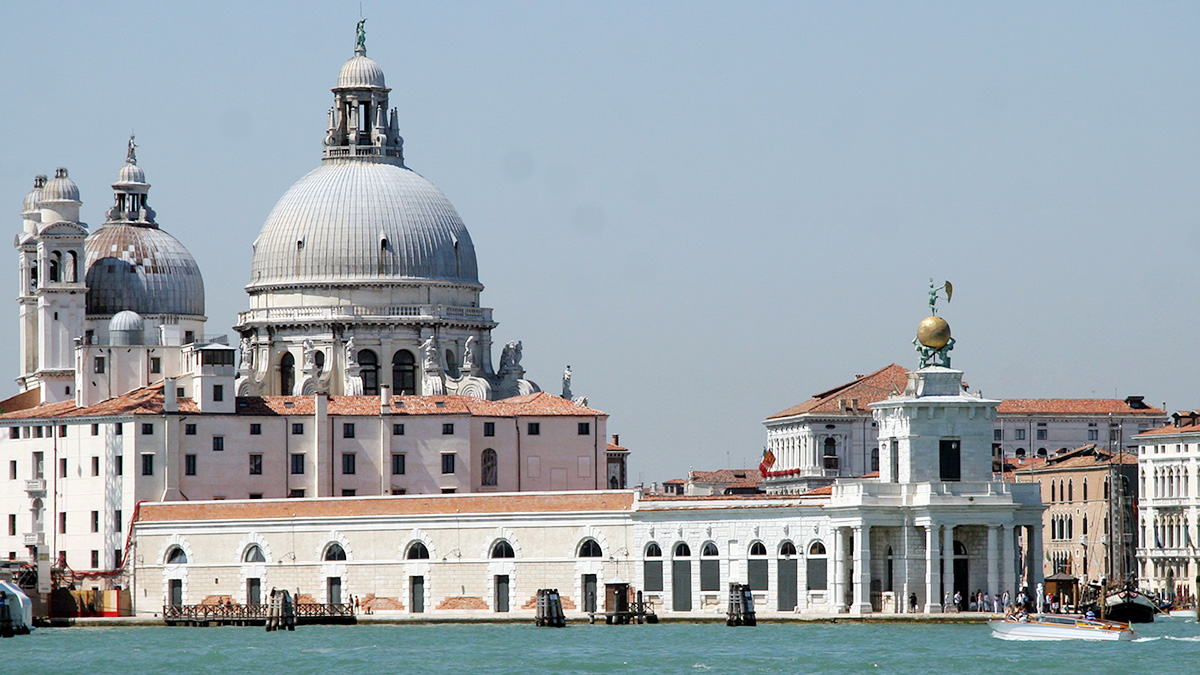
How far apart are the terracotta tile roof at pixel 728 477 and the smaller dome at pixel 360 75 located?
42.6 metres

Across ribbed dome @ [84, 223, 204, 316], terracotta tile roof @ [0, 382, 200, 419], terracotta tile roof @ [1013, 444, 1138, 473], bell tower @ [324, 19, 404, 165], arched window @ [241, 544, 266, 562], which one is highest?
bell tower @ [324, 19, 404, 165]

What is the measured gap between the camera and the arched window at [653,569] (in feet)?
262

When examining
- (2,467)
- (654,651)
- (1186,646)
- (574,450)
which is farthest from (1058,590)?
(2,467)

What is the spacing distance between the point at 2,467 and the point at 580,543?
2194 cm

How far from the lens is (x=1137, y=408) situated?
13000cm

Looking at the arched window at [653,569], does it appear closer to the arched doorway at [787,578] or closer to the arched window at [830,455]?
the arched doorway at [787,578]

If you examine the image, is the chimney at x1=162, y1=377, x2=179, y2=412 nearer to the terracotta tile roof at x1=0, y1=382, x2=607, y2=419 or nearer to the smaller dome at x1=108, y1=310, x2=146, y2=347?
the terracotta tile roof at x1=0, y1=382, x2=607, y2=419

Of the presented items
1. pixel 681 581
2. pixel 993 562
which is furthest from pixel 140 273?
pixel 993 562

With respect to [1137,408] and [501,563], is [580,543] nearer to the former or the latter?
[501,563]

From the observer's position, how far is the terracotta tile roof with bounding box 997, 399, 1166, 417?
129 meters

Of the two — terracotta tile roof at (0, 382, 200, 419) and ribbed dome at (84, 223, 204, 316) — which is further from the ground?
ribbed dome at (84, 223, 204, 316)

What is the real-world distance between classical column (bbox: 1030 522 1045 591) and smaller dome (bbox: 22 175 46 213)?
5070 centimetres

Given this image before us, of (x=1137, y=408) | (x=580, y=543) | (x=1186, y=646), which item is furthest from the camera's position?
(x=1137, y=408)

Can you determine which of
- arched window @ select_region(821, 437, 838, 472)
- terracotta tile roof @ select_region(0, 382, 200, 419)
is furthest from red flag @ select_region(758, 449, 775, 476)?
terracotta tile roof @ select_region(0, 382, 200, 419)
